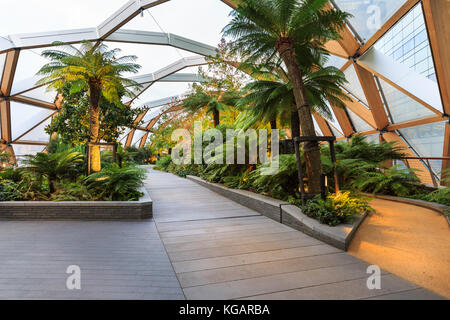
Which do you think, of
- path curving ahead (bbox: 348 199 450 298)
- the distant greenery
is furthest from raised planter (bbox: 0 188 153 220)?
path curving ahead (bbox: 348 199 450 298)

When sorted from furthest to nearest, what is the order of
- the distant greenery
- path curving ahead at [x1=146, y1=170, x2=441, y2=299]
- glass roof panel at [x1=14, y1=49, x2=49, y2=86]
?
glass roof panel at [x1=14, y1=49, x2=49, y2=86]
the distant greenery
path curving ahead at [x1=146, y1=170, x2=441, y2=299]

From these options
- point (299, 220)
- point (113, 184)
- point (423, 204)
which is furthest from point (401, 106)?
point (113, 184)

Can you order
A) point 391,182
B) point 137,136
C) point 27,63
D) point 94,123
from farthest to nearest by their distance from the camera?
1. point 137,136
2. point 27,63
3. point 94,123
4. point 391,182

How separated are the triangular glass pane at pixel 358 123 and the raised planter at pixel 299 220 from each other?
9.77 m

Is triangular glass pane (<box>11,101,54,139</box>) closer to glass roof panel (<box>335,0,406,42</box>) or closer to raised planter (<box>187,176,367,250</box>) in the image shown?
raised planter (<box>187,176,367,250</box>)

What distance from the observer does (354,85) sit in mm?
11336

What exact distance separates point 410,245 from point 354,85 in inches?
403

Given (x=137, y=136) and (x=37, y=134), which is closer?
(x=37, y=134)

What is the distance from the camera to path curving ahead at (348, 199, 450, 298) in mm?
2217

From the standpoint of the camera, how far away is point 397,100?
980 centimetres

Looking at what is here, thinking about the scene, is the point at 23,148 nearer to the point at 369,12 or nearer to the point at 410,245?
the point at 369,12

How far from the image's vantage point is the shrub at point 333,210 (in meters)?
3.40

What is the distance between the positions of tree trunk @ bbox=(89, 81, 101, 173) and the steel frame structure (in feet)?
13.6

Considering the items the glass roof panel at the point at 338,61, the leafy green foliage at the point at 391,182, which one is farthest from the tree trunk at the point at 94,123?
the glass roof panel at the point at 338,61
